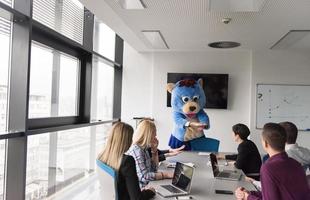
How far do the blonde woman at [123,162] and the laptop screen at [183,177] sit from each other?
0.88ft

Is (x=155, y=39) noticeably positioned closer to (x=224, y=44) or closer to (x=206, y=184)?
(x=224, y=44)

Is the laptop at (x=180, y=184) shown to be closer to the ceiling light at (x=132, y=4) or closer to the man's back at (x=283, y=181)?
the man's back at (x=283, y=181)

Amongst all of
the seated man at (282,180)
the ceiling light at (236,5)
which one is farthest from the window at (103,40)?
the seated man at (282,180)

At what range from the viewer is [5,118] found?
120 inches

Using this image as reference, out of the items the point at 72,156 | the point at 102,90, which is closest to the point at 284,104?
the point at 102,90

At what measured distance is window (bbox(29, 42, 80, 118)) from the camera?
373 cm

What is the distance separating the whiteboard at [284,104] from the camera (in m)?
6.05

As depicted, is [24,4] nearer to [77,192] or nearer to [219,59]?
[77,192]

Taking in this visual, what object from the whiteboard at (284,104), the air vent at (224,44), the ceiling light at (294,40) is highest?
the ceiling light at (294,40)

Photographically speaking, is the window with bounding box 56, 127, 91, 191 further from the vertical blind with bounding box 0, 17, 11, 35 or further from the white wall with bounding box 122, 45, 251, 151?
the vertical blind with bounding box 0, 17, 11, 35

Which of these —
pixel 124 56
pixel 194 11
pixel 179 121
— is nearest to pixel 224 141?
pixel 179 121

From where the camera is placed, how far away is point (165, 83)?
648 centimetres

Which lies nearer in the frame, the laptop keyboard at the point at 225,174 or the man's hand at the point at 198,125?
the laptop keyboard at the point at 225,174

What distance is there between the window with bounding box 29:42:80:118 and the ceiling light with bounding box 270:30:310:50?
3.30m
